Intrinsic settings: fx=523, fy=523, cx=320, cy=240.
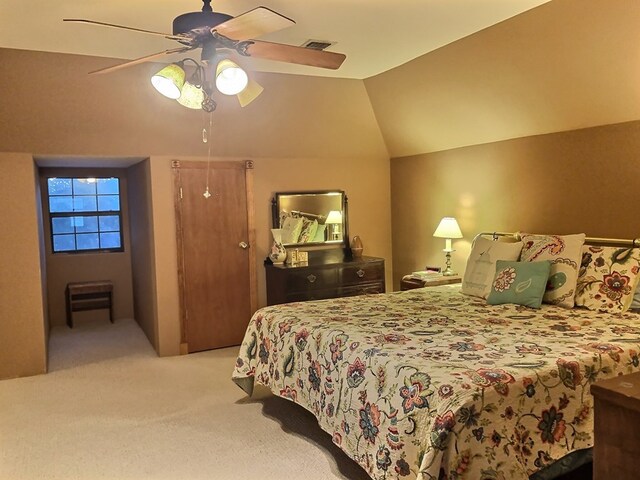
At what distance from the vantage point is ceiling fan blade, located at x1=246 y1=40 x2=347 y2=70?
2541mm

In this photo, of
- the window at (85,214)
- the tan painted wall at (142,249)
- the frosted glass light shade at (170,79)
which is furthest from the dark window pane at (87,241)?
the frosted glass light shade at (170,79)

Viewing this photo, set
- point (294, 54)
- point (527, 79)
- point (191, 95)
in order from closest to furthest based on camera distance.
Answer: point (294, 54) → point (191, 95) → point (527, 79)

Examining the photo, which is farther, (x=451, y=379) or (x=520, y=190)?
(x=520, y=190)

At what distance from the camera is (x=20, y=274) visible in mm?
4375

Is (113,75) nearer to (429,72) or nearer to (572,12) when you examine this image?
(429,72)

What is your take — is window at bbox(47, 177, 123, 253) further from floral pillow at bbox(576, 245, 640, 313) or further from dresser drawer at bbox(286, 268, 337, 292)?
floral pillow at bbox(576, 245, 640, 313)

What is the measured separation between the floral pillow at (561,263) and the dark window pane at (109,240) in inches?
193

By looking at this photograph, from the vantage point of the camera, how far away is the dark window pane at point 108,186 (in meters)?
6.41

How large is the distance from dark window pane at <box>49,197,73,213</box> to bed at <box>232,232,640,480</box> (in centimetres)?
407

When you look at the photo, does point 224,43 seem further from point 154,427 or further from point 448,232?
point 448,232

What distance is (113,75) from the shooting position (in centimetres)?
399

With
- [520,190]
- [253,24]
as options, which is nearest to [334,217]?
[520,190]

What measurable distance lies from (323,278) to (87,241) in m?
3.22

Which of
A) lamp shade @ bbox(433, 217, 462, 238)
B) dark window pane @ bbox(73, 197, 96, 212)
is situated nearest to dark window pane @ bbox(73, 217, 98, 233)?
dark window pane @ bbox(73, 197, 96, 212)
